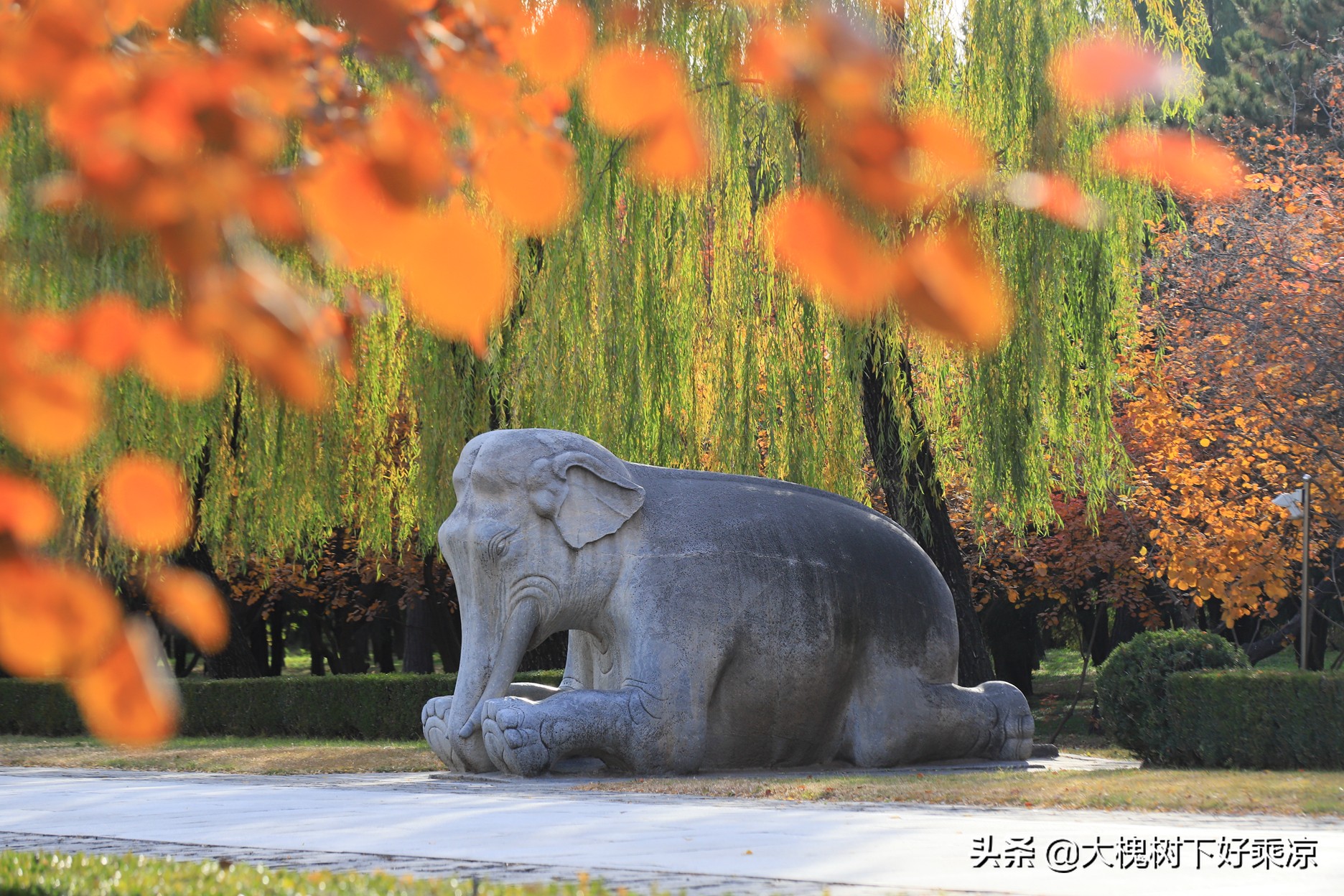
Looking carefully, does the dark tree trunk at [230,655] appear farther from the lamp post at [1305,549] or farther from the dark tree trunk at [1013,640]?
the lamp post at [1305,549]

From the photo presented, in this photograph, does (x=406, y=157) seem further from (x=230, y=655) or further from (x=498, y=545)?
(x=230, y=655)

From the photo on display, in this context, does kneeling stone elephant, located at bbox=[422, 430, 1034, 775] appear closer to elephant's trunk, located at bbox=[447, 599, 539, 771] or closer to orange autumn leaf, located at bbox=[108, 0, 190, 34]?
elephant's trunk, located at bbox=[447, 599, 539, 771]

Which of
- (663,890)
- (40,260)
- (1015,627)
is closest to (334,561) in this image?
(1015,627)

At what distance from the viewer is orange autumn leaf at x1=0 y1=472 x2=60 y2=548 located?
1.96m

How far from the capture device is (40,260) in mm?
11812

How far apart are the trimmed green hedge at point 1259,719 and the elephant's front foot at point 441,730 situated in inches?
217

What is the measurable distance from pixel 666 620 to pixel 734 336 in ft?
11.8

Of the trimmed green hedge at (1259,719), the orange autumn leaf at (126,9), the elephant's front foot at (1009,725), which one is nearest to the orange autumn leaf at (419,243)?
the orange autumn leaf at (126,9)

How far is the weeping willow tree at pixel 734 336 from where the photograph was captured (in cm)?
1246

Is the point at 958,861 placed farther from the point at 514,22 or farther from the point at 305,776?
the point at 305,776

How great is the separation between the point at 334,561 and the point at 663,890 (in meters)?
21.4

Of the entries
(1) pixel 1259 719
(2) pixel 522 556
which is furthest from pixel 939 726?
(2) pixel 522 556

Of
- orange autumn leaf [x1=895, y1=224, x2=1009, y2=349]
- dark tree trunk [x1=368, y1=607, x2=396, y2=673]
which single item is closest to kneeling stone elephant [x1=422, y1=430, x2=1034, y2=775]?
orange autumn leaf [x1=895, y1=224, x2=1009, y2=349]

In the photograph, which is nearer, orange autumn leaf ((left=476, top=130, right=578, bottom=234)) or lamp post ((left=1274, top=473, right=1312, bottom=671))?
orange autumn leaf ((left=476, top=130, right=578, bottom=234))
